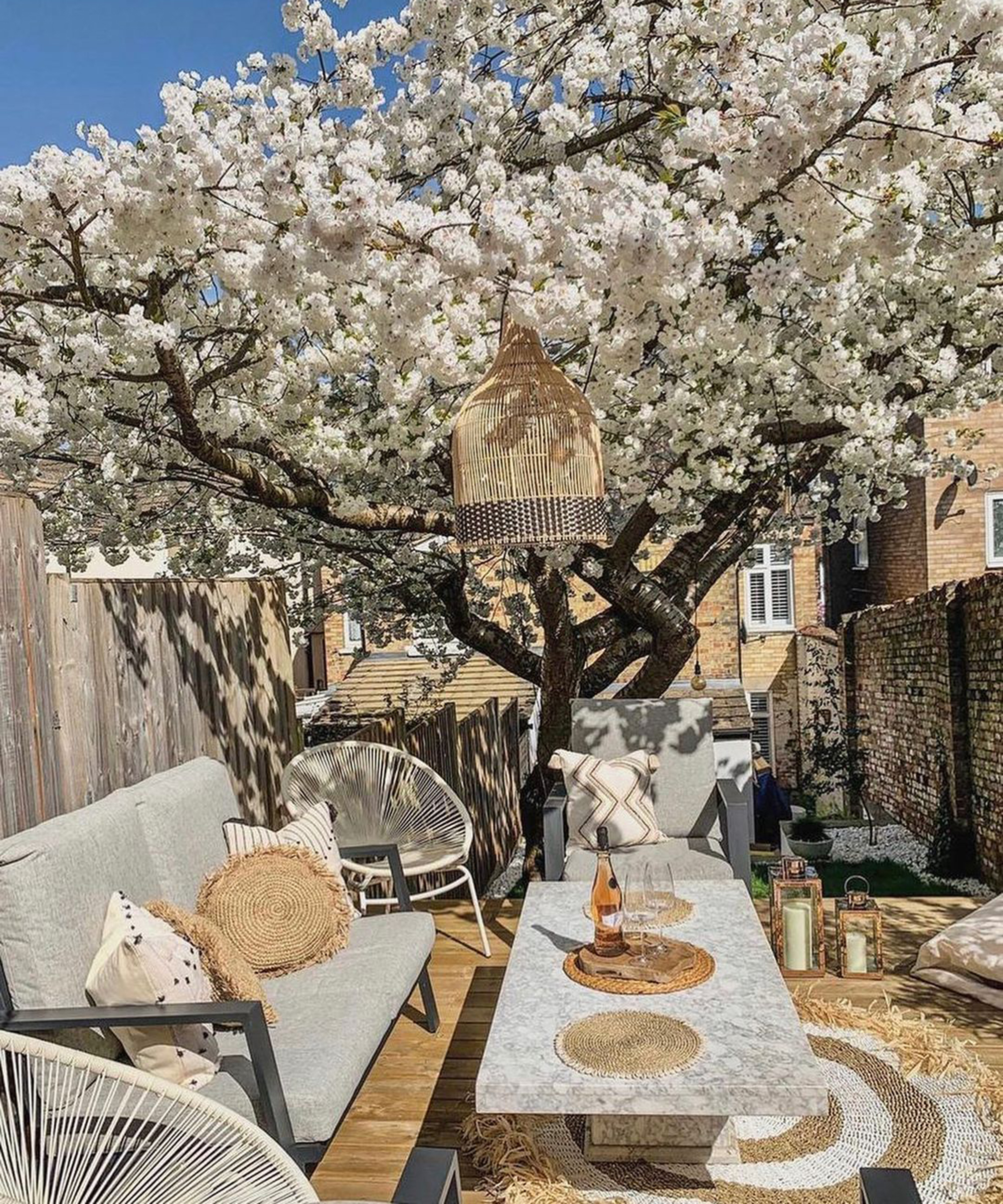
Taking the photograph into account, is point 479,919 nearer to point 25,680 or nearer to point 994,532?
point 25,680

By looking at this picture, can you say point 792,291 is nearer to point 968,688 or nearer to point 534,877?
point 534,877

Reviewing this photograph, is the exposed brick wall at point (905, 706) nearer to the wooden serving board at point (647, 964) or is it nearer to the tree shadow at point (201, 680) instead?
the tree shadow at point (201, 680)

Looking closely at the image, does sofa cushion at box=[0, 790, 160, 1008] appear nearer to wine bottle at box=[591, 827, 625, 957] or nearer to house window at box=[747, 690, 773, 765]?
wine bottle at box=[591, 827, 625, 957]

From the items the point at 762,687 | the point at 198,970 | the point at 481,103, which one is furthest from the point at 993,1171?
the point at 762,687

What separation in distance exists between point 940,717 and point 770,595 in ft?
20.2

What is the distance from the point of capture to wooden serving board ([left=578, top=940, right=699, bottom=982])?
3.10 metres

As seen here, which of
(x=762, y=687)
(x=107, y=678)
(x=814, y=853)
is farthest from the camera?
(x=762, y=687)

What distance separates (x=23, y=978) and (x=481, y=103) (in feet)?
11.9

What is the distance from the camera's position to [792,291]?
4.57 meters

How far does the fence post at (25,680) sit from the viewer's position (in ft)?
10.6

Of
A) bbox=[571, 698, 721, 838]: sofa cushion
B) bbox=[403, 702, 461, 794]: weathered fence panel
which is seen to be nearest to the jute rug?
bbox=[571, 698, 721, 838]: sofa cushion

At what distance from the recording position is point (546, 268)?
323 cm

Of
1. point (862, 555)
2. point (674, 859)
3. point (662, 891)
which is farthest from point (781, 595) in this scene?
point (662, 891)

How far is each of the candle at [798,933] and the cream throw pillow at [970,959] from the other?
462 mm
